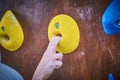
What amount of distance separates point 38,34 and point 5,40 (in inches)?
15.6

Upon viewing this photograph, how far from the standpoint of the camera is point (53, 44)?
171cm

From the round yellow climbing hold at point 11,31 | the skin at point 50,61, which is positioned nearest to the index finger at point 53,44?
the skin at point 50,61

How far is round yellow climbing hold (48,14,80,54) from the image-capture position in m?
1.66

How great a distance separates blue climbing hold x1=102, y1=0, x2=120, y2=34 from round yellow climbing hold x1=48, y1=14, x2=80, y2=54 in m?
0.24

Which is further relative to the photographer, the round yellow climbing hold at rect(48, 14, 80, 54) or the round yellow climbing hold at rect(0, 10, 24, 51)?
the round yellow climbing hold at rect(0, 10, 24, 51)

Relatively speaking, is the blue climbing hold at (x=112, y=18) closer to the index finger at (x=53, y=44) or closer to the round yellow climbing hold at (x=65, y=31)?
the round yellow climbing hold at (x=65, y=31)

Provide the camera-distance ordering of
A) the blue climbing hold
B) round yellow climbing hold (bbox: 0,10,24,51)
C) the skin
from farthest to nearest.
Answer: round yellow climbing hold (bbox: 0,10,24,51)
the skin
the blue climbing hold

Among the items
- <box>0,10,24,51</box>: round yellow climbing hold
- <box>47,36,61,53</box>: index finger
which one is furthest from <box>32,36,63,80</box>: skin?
<box>0,10,24,51</box>: round yellow climbing hold

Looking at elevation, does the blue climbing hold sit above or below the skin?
above

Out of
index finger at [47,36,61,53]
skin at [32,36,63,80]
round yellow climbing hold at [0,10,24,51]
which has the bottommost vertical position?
skin at [32,36,63,80]

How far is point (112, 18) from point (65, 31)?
0.40m

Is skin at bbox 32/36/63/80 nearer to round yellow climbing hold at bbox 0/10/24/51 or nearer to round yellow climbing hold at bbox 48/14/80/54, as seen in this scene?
round yellow climbing hold at bbox 48/14/80/54

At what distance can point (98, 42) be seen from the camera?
1573 mm

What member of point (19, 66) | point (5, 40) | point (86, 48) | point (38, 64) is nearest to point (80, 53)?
point (86, 48)
